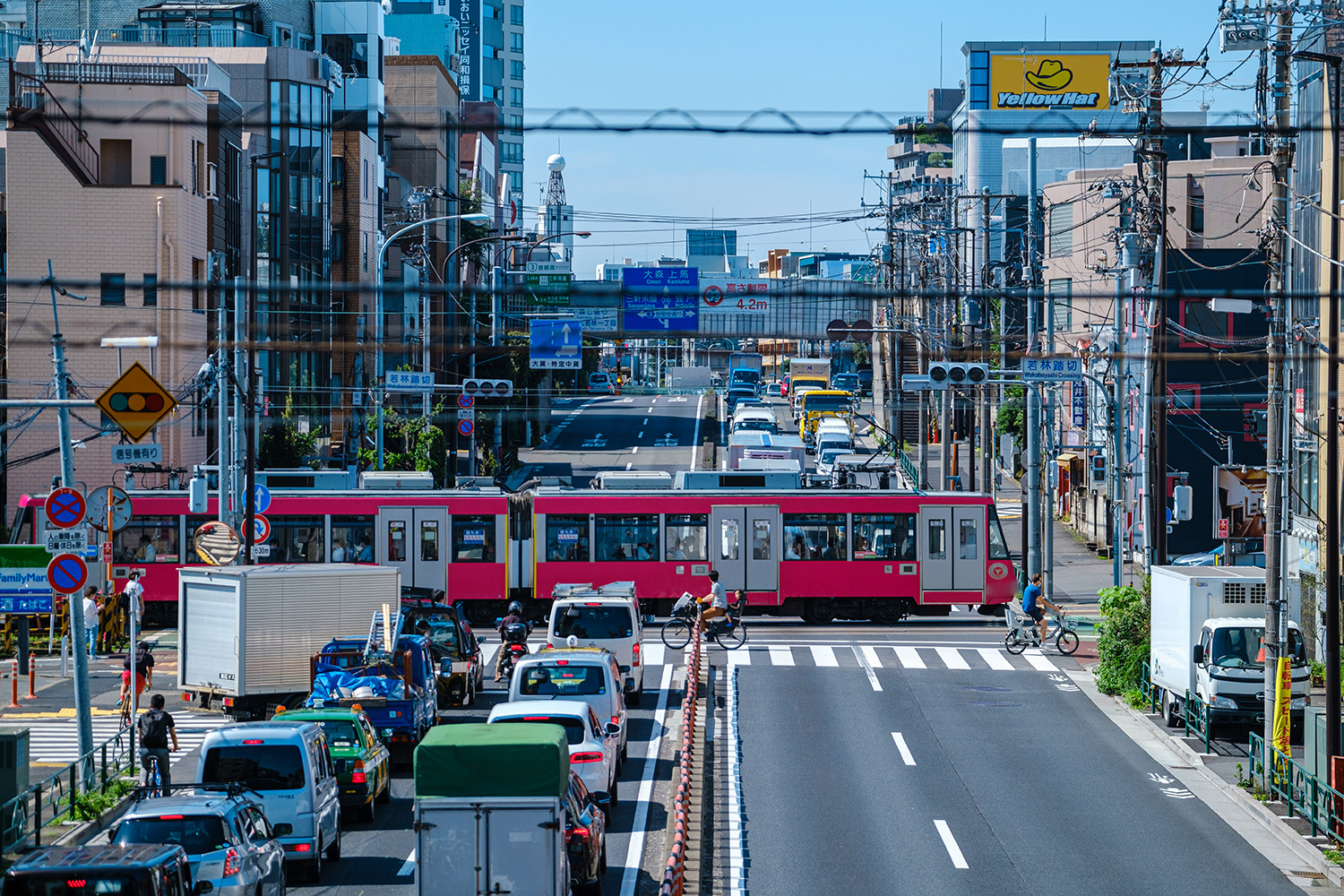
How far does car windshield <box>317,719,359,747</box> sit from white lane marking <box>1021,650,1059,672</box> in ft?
60.1

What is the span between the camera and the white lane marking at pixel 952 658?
33594 mm

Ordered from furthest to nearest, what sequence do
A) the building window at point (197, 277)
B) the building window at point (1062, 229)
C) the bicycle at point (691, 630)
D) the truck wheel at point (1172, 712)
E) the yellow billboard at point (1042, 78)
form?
the yellow billboard at point (1042, 78) < the building window at point (1062, 229) < the building window at point (197, 277) < the bicycle at point (691, 630) < the truck wheel at point (1172, 712)

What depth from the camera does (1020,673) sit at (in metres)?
32.6

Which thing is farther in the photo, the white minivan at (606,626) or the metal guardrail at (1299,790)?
the white minivan at (606,626)

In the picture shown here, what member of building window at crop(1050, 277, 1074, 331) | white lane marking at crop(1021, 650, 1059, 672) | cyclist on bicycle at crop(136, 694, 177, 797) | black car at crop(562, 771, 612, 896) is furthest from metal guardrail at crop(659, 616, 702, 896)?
building window at crop(1050, 277, 1074, 331)

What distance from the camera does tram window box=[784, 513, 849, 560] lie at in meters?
38.4

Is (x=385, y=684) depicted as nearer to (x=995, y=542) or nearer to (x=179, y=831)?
(x=179, y=831)

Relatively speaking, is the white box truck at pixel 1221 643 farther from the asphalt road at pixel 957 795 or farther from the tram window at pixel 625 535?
the tram window at pixel 625 535

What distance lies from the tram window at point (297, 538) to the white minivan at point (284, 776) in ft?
70.4

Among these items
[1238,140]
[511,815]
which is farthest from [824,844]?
[1238,140]

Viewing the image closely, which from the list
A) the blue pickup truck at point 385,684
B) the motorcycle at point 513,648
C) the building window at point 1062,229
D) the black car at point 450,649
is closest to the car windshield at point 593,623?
the black car at point 450,649

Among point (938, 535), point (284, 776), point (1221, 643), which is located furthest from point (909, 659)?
point (284, 776)

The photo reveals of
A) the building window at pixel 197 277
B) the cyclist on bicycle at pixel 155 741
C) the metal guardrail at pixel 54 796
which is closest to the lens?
the metal guardrail at pixel 54 796

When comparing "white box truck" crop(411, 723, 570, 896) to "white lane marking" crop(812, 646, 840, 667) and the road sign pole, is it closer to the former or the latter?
the road sign pole
